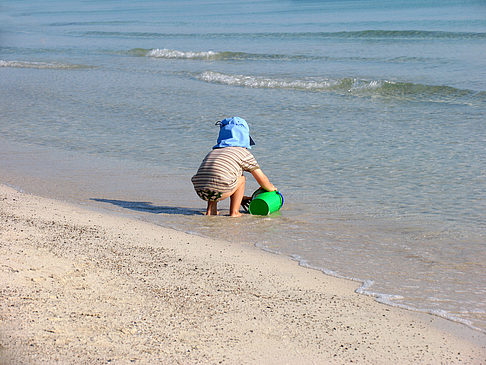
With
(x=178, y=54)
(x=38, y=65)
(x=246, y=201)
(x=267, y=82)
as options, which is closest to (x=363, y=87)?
(x=267, y=82)

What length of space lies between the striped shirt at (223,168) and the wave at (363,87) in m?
7.26

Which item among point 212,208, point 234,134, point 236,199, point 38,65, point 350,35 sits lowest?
point 212,208

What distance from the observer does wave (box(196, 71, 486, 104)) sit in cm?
Answer: 1261

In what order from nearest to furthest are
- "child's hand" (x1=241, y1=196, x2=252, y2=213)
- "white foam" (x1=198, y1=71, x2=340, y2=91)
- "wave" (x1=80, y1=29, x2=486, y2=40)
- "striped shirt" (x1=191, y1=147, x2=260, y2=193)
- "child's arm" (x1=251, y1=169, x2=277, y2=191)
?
"striped shirt" (x1=191, y1=147, x2=260, y2=193), "child's arm" (x1=251, y1=169, x2=277, y2=191), "child's hand" (x1=241, y1=196, x2=252, y2=213), "white foam" (x1=198, y1=71, x2=340, y2=91), "wave" (x1=80, y1=29, x2=486, y2=40)

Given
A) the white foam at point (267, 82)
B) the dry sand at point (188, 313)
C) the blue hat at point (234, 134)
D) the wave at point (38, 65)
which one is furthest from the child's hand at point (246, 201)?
the wave at point (38, 65)

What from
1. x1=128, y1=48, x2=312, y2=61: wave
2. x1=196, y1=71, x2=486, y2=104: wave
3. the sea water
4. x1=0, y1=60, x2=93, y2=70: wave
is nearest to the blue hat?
the sea water

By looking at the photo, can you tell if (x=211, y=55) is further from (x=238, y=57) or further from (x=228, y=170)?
(x=228, y=170)

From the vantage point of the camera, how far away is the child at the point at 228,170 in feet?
19.3

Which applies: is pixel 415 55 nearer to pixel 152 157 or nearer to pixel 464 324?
pixel 152 157

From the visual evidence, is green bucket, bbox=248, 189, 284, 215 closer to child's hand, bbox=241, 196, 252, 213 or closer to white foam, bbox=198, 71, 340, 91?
child's hand, bbox=241, 196, 252, 213

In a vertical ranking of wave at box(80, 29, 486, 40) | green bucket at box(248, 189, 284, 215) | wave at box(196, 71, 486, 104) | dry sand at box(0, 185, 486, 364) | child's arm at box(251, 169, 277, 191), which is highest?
wave at box(80, 29, 486, 40)

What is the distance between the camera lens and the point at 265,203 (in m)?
5.95

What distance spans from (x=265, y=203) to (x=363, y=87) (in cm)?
877

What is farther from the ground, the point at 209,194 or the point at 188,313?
the point at 209,194
